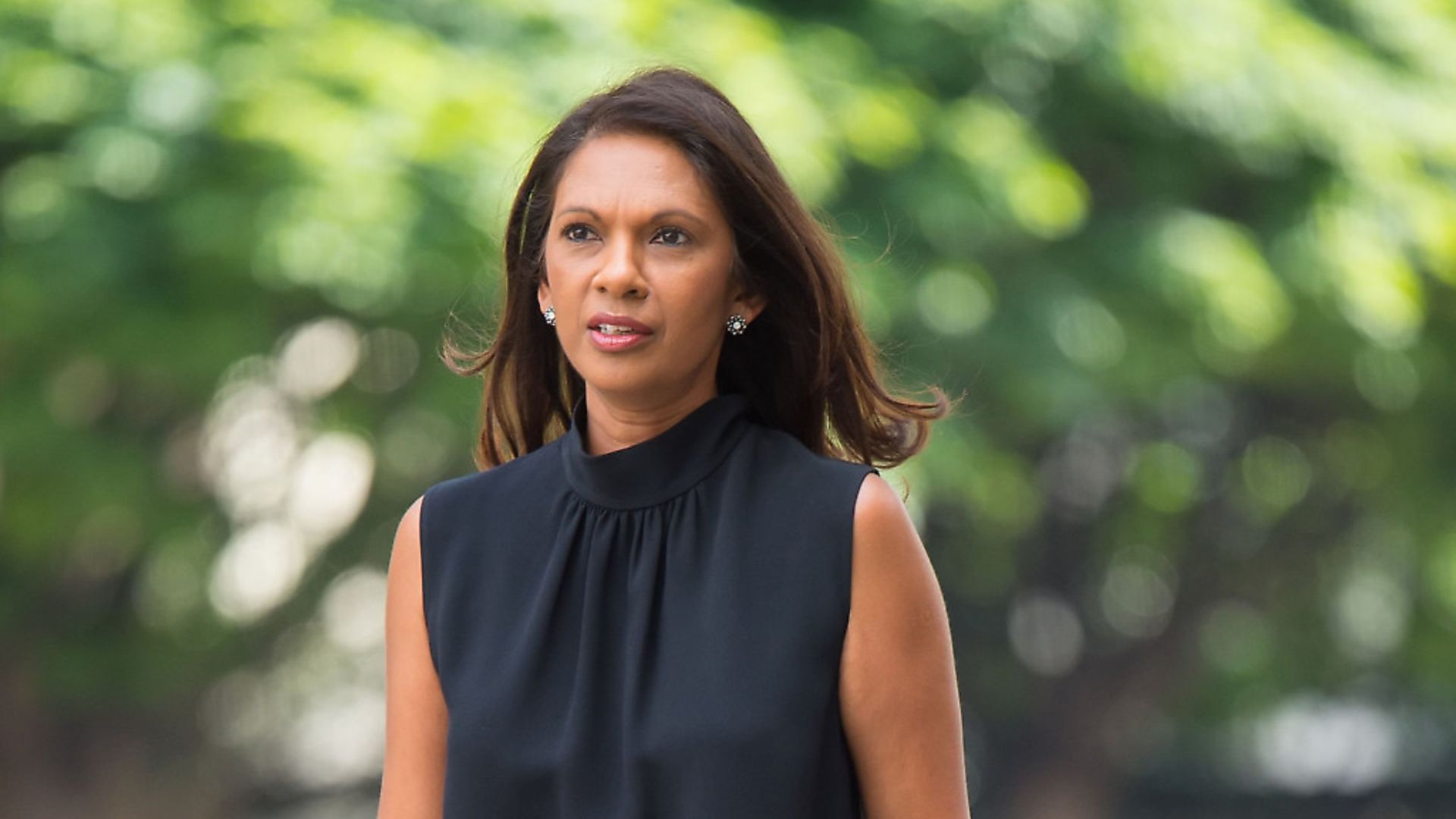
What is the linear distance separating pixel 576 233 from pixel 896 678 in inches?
22.1

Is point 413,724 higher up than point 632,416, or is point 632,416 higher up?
point 632,416

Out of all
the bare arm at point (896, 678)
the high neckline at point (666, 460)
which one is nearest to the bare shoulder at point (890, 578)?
the bare arm at point (896, 678)

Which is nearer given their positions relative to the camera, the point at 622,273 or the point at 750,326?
the point at 622,273

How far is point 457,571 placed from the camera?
2398mm

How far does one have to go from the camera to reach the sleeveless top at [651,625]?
7.22ft

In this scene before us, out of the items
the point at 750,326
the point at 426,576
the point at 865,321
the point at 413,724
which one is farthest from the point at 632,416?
the point at 865,321

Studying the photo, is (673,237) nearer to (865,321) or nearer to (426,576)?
(426,576)

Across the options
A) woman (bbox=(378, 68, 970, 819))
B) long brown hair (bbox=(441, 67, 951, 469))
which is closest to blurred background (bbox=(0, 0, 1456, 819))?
long brown hair (bbox=(441, 67, 951, 469))

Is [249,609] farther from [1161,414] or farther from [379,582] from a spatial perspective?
[1161,414]

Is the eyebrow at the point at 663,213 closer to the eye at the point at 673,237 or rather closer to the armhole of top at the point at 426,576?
the eye at the point at 673,237

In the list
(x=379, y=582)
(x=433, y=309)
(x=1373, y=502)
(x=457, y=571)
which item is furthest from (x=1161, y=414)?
(x=457, y=571)

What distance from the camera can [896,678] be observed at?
2.22 meters

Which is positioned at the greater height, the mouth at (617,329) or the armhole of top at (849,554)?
the mouth at (617,329)

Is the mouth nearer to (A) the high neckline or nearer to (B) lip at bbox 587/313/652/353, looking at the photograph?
(B) lip at bbox 587/313/652/353
